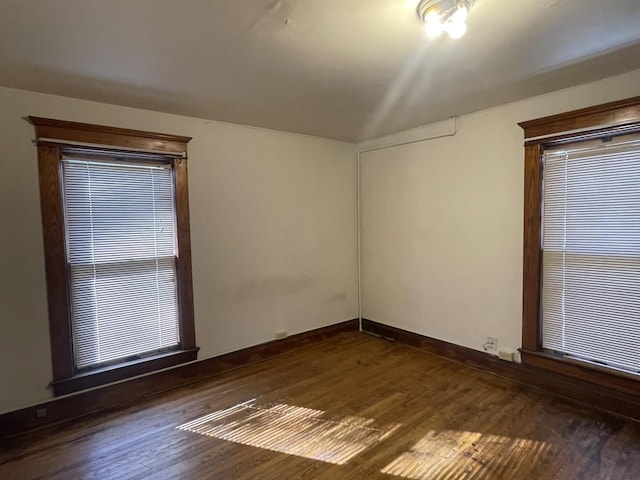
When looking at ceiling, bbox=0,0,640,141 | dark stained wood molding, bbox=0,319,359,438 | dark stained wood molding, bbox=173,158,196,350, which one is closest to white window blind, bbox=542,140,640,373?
ceiling, bbox=0,0,640,141

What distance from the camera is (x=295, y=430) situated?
2.37 m

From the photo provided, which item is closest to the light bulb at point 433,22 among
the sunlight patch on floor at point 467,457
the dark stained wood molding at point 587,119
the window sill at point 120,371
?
the dark stained wood molding at point 587,119

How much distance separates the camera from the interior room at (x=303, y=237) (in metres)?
1.88

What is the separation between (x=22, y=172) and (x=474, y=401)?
372 centimetres

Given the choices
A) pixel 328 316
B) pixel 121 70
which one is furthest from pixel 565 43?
pixel 328 316

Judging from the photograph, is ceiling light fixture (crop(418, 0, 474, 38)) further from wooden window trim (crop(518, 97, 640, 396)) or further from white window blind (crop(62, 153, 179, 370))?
white window blind (crop(62, 153, 179, 370))

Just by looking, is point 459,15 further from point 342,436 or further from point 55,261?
point 55,261

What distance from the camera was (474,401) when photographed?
2.68 meters

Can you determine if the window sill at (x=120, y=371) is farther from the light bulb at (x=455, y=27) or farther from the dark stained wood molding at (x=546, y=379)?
the light bulb at (x=455, y=27)

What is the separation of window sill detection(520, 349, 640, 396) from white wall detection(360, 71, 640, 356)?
18 centimetres

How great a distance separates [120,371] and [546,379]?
3.45m

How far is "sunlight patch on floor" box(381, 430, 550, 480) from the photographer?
1932 mm

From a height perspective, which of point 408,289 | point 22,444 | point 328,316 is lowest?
point 22,444

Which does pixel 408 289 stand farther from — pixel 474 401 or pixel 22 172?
pixel 22 172
